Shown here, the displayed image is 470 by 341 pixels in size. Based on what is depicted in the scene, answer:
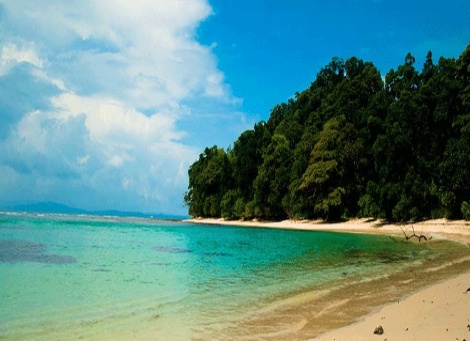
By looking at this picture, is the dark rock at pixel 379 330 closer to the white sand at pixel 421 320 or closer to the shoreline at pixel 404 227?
the white sand at pixel 421 320

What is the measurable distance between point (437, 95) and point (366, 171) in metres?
16.2

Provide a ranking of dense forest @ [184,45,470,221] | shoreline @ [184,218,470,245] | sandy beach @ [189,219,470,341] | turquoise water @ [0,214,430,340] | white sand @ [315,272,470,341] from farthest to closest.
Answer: dense forest @ [184,45,470,221], shoreline @ [184,218,470,245], turquoise water @ [0,214,430,340], sandy beach @ [189,219,470,341], white sand @ [315,272,470,341]

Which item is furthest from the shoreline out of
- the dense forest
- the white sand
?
the white sand

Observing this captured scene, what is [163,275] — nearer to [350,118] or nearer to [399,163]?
[399,163]

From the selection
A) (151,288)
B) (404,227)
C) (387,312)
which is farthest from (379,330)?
(404,227)

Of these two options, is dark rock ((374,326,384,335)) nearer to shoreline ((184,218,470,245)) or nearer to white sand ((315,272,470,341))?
white sand ((315,272,470,341))

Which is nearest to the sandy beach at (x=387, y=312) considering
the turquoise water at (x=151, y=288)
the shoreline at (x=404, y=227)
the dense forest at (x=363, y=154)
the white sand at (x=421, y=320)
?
the white sand at (x=421, y=320)

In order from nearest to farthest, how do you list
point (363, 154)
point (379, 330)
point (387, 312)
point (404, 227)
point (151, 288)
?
point (379, 330)
point (387, 312)
point (151, 288)
point (404, 227)
point (363, 154)

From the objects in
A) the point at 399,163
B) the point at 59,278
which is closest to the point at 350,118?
the point at 399,163

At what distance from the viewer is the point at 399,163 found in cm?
4738

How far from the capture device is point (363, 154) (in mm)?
56719

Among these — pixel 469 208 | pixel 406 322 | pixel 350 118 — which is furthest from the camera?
pixel 350 118

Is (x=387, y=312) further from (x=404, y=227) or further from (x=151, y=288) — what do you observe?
(x=404, y=227)

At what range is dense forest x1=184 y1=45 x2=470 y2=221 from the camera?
42156 mm
